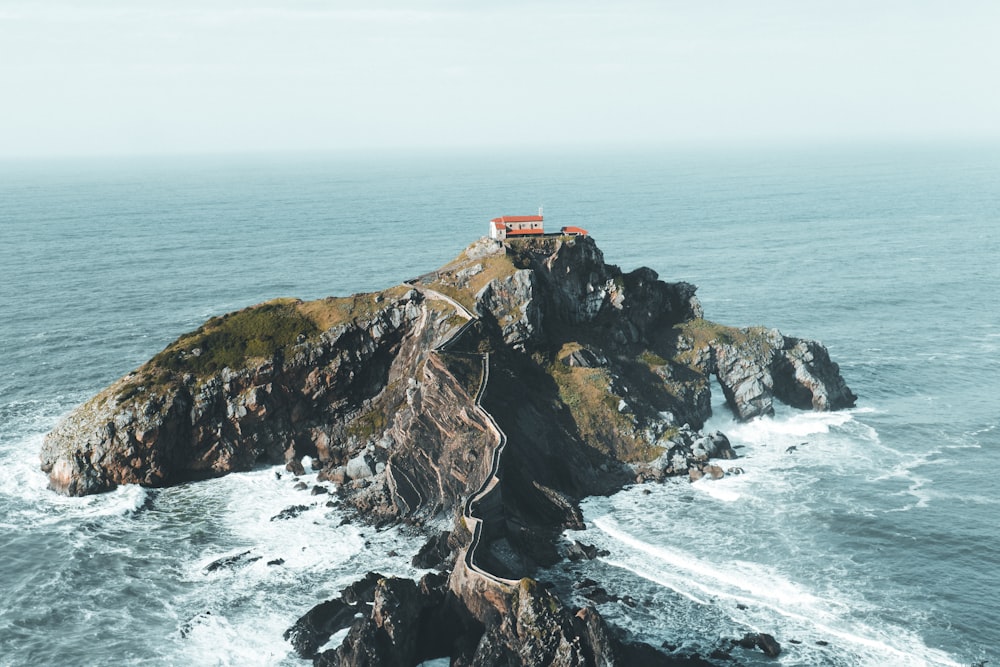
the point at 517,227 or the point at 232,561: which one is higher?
the point at 517,227

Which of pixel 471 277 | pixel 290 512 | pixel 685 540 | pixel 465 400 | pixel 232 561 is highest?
pixel 471 277

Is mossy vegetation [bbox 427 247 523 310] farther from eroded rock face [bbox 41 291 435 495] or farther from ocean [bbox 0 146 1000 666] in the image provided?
ocean [bbox 0 146 1000 666]

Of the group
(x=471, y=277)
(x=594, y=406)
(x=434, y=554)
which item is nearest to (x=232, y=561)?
(x=434, y=554)

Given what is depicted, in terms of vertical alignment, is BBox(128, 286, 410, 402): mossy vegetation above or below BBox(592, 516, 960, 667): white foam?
above

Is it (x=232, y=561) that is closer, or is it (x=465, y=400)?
(x=232, y=561)

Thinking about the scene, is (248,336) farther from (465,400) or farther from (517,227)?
(517,227)

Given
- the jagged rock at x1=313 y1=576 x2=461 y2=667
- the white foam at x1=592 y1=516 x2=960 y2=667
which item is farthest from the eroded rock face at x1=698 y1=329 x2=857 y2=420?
the jagged rock at x1=313 y1=576 x2=461 y2=667

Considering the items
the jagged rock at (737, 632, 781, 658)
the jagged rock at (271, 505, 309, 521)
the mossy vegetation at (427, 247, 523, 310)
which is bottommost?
the jagged rock at (737, 632, 781, 658)

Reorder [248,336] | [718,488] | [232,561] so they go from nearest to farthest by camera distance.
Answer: [232,561] < [718,488] < [248,336]
